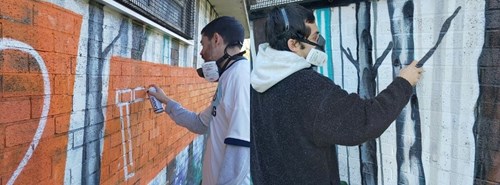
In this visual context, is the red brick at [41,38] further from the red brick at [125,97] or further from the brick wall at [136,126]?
the red brick at [125,97]

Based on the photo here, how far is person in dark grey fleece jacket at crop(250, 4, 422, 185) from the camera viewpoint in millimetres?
1424

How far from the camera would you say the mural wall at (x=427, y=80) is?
1.57 metres

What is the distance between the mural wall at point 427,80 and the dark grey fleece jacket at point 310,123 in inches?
14.3

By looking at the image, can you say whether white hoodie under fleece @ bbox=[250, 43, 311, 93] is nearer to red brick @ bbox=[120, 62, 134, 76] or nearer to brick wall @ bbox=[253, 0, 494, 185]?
brick wall @ bbox=[253, 0, 494, 185]

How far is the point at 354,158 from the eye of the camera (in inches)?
83.4

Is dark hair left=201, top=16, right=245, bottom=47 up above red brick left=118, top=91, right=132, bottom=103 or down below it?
above

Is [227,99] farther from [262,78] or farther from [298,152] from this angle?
[298,152]

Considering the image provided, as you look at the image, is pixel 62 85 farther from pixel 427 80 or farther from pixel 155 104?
pixel 427 80

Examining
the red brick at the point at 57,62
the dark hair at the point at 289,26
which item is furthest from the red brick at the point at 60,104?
the dark hair at the point at 289,26

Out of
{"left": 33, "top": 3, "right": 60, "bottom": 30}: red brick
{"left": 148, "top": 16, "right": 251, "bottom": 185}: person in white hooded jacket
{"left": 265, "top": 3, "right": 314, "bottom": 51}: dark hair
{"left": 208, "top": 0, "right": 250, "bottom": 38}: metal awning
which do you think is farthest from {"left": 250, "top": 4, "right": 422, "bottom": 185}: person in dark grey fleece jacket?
Answer: {"left": 208, "top": 0, "right": 250, "bottom": 38}: metal awning

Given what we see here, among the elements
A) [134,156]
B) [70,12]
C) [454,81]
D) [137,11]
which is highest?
[137,11]

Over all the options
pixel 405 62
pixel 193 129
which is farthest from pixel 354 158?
pixel 193 129

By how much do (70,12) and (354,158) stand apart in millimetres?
1743

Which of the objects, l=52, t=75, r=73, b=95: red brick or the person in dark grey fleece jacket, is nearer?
the person in dark grey fleece jacket
